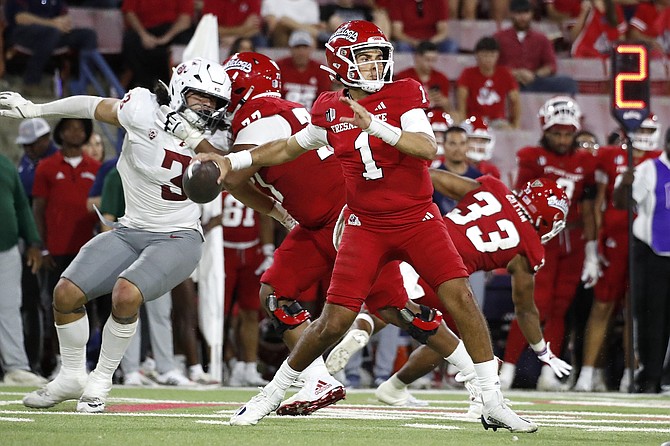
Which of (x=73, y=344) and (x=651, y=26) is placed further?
(x=651, y=26)

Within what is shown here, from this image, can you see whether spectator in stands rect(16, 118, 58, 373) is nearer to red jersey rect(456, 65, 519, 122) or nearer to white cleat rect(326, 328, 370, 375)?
white cleat rect(326, 328, 370, 375)

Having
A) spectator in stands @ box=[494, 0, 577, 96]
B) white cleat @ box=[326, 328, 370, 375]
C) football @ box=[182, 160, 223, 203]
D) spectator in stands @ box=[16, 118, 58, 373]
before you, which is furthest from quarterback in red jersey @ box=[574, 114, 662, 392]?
football @ box=[182, 160, 223, 203]

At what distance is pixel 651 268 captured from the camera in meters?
10.3

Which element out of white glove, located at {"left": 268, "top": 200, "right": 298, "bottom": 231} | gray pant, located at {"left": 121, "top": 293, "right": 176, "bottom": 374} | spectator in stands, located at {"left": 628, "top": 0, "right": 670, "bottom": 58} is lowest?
gray pant, located at {"left": 121, "top": 293, "right": 176, "bottom": 374}

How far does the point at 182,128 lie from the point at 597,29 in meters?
9.12

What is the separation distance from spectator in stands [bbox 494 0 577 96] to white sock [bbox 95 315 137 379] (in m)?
7.65

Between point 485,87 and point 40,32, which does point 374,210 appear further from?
point 485,87

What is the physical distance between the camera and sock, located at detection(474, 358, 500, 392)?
558 centimetres

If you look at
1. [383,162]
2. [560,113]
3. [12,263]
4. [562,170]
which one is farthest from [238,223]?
[383,162]

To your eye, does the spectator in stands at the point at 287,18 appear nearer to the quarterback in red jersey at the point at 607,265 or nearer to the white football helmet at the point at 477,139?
the white football helmet at the point at 477,139

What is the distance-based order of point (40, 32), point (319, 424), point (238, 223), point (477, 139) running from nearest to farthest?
point (319, 424) < point (238, 223) < point (477, 139) < point (40, 32)

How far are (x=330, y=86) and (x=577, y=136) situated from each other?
231 centimetres

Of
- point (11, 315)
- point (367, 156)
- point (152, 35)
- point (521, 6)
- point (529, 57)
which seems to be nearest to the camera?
point (367, 156)

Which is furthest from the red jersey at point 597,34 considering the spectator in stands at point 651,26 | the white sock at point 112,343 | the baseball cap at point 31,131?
the white sock at point 112,343
